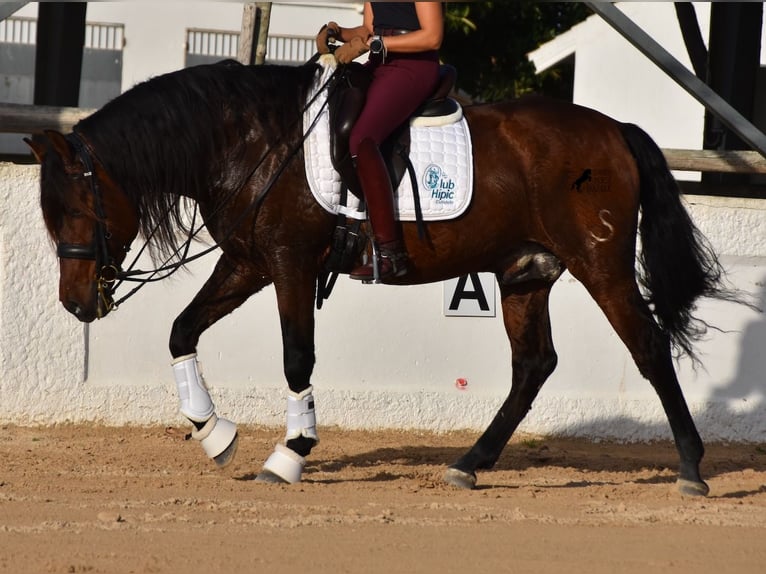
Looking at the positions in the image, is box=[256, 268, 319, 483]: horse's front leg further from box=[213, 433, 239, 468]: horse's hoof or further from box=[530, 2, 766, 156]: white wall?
box=[530, 2, 766, 156]: white wall

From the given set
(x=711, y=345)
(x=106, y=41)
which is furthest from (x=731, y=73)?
(x=106, y=41)

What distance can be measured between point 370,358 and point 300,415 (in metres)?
2.29

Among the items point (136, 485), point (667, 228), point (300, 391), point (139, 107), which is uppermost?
point (139, 107)

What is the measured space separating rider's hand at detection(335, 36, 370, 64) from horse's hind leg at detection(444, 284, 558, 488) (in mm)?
1677

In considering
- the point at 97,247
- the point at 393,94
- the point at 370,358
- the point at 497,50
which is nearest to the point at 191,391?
the point at 97,247

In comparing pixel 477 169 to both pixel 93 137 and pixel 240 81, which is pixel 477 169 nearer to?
pixel 240 81

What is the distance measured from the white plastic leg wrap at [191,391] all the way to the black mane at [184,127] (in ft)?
2.08

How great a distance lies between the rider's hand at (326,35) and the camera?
6.23 m

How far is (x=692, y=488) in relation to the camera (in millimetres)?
6227

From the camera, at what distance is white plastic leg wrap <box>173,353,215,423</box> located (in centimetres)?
611

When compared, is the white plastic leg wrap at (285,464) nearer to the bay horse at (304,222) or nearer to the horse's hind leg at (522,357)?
the bay horse at (304,222)

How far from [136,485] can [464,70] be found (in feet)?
45.5

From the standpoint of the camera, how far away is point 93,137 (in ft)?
19.0

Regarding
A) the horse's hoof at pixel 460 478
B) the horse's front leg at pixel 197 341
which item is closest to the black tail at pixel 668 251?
the horse's hoof at pixel 460 478
